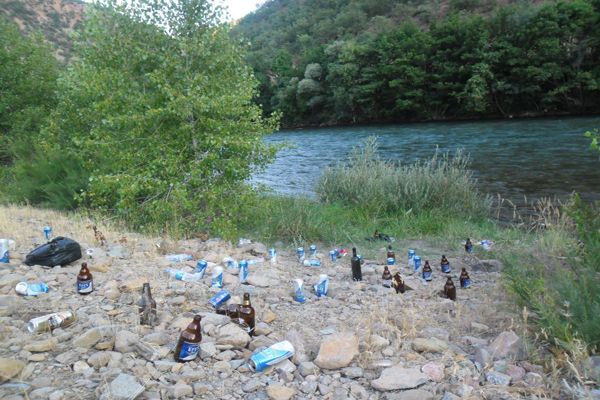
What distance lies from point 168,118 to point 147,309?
5.04 meters

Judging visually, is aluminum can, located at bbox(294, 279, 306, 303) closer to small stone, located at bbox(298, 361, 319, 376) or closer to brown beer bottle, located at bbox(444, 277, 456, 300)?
small stone, located at bbox(298, 361, 319, 376)

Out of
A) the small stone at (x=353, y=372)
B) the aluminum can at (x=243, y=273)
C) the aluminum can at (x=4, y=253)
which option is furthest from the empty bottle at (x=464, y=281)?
the aluminum can at (x=4, y=253)

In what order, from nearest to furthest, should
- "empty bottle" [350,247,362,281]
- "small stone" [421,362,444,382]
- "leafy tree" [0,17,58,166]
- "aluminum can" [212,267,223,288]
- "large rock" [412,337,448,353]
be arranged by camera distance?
1. "small stone" [421,362,444,382]
2. "large rock" [412,337,448,353]
3. "aluminum can" [212,267,223,288]
4. "empty bottle" [350,247,362,281]
5. "leafy tree" [0,17,58,166]

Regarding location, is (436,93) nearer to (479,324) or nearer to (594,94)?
(594,94)

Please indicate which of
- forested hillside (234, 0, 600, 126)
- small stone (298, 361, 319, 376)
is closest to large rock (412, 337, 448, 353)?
small stone (298, 361, 319, 376)

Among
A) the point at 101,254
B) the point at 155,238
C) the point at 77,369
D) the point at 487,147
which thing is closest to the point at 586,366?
the point at 77,369

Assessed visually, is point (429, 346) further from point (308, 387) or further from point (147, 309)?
point (147, 309)

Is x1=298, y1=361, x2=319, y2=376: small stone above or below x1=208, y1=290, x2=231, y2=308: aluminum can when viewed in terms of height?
below

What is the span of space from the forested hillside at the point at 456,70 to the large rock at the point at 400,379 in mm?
38691

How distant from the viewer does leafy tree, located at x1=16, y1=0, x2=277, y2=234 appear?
738cm

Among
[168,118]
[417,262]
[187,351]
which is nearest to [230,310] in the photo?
[187,351]

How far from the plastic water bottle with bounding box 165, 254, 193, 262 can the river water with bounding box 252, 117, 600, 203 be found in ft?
12.2

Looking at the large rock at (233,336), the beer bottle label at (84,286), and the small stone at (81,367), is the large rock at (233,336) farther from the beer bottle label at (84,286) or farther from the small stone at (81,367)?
the beer bottle label at (84,286)

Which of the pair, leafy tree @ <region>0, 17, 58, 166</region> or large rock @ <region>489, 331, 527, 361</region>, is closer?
large rock @ <region>489, 331, 527, 361</region>
